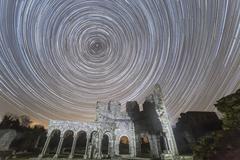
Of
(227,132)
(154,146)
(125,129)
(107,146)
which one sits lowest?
(227,132)

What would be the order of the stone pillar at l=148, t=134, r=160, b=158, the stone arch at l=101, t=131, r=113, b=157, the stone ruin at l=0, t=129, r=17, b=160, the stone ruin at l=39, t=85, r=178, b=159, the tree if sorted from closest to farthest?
the tree → the stone ruin at l=39, t=85, r=178, b=159 → the stone pillar at l=148, t=134, r=160, b=158 → the stone arch at l=101, t=131, r=113, b=157 → the stone ruin at l=0, t=129, r=17, b=160

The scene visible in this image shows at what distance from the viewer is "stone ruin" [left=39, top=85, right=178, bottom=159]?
75.0 ft

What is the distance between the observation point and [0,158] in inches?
711

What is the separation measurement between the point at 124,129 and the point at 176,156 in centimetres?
973

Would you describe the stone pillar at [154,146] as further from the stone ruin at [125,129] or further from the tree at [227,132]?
the tree at [227,132]

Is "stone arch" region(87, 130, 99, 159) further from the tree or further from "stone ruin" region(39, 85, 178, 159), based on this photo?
the tree

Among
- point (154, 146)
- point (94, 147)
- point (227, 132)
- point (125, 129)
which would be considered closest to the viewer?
point (227, 132)

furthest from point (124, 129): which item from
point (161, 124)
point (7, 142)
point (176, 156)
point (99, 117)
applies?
point (7, 142)

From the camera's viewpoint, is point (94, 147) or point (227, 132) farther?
point (94, 147)

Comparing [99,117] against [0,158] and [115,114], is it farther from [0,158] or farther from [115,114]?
[0,158]

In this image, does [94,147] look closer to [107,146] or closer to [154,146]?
[107,146]

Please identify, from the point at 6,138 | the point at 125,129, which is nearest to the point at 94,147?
the point at 125,129

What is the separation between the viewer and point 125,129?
85.8 feet

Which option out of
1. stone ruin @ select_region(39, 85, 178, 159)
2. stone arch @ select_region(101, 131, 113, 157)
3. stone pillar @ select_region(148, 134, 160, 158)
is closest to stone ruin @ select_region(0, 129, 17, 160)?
stone ruin @ select_region(39, 85, 178, 159)
